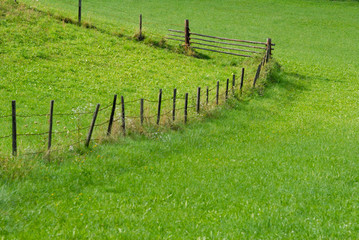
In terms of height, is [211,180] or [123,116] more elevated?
[123,116]

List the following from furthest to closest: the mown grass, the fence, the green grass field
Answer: the mown grass, the fence, the green grass field

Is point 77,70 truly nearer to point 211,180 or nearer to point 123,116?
point 123,116

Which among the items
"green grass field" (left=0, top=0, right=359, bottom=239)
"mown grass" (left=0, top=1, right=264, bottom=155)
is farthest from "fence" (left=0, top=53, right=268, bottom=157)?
"green grass field" (left=0, top=0, right=359, bottom=239)

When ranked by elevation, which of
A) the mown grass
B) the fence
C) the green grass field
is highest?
the mown grass

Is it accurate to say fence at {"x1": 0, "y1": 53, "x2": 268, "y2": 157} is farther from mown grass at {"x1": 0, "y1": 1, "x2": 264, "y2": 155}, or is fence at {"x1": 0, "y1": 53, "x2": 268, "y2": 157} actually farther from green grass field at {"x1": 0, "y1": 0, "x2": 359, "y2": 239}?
green grass field at {"x1": 0, "y1": 0, "x2": 359, "y2": 239}

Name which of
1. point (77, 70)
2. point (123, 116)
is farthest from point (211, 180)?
point (77, 70)

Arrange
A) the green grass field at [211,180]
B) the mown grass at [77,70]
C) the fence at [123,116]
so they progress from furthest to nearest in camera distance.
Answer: the mown grass at [77,70], the fence at [123,116], the green grass field at [211,180]

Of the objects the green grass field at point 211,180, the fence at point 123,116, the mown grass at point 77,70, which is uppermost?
the mown grass at point 77,70

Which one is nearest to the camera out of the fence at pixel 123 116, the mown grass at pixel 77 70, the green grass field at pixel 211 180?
the green grass field at pixel 211 180

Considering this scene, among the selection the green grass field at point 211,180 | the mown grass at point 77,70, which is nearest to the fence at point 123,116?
the mown grass at point 77,70

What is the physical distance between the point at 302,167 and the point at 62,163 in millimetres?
6802

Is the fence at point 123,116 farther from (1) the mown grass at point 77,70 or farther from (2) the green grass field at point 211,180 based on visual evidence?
(2) the green grass field at point 211,180

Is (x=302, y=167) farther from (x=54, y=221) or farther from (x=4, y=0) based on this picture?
(x=4, y=0)

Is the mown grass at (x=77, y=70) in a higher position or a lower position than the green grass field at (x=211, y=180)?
higher
